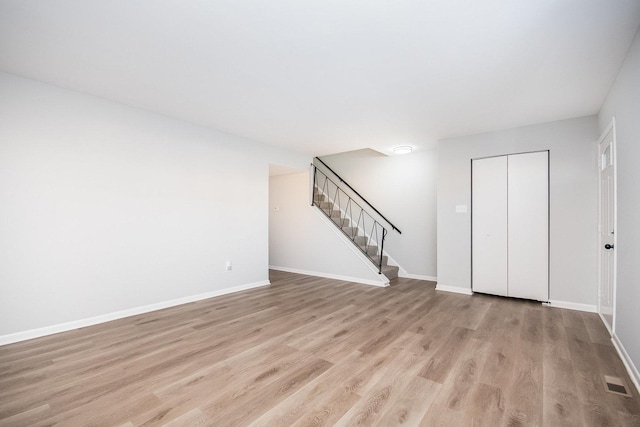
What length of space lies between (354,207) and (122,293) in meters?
4.93

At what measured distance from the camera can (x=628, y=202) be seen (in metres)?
2.41

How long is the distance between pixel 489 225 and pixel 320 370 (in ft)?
12.1

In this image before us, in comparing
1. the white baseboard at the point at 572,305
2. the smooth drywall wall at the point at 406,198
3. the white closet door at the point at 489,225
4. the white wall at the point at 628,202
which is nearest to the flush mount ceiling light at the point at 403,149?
the smooth drywall wall at the point at 406,198

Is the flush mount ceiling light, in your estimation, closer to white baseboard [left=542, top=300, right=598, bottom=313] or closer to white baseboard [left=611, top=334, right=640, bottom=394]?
white baseboard [left=542, top=300, right=598, bottom=313]

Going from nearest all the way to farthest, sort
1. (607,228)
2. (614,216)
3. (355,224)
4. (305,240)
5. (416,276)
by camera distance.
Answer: (614,216) < (607,228) < (416,276) < (305,240) < (355,224)

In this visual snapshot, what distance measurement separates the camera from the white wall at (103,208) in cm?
288

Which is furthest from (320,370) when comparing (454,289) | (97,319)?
(454,289)

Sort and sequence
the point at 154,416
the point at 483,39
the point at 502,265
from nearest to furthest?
the point at 154,416 → the point at 483,39 → the point at 502,265

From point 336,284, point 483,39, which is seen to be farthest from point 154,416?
point 336,284

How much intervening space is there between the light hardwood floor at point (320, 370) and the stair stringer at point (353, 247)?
5.18 feet

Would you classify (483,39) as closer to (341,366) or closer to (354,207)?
(341,366)

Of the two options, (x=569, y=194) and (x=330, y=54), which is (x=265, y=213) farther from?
(x=569, y=194)

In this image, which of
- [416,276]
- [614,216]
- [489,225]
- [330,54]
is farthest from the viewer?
[416,276]

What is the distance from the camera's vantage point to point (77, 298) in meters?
3.21
